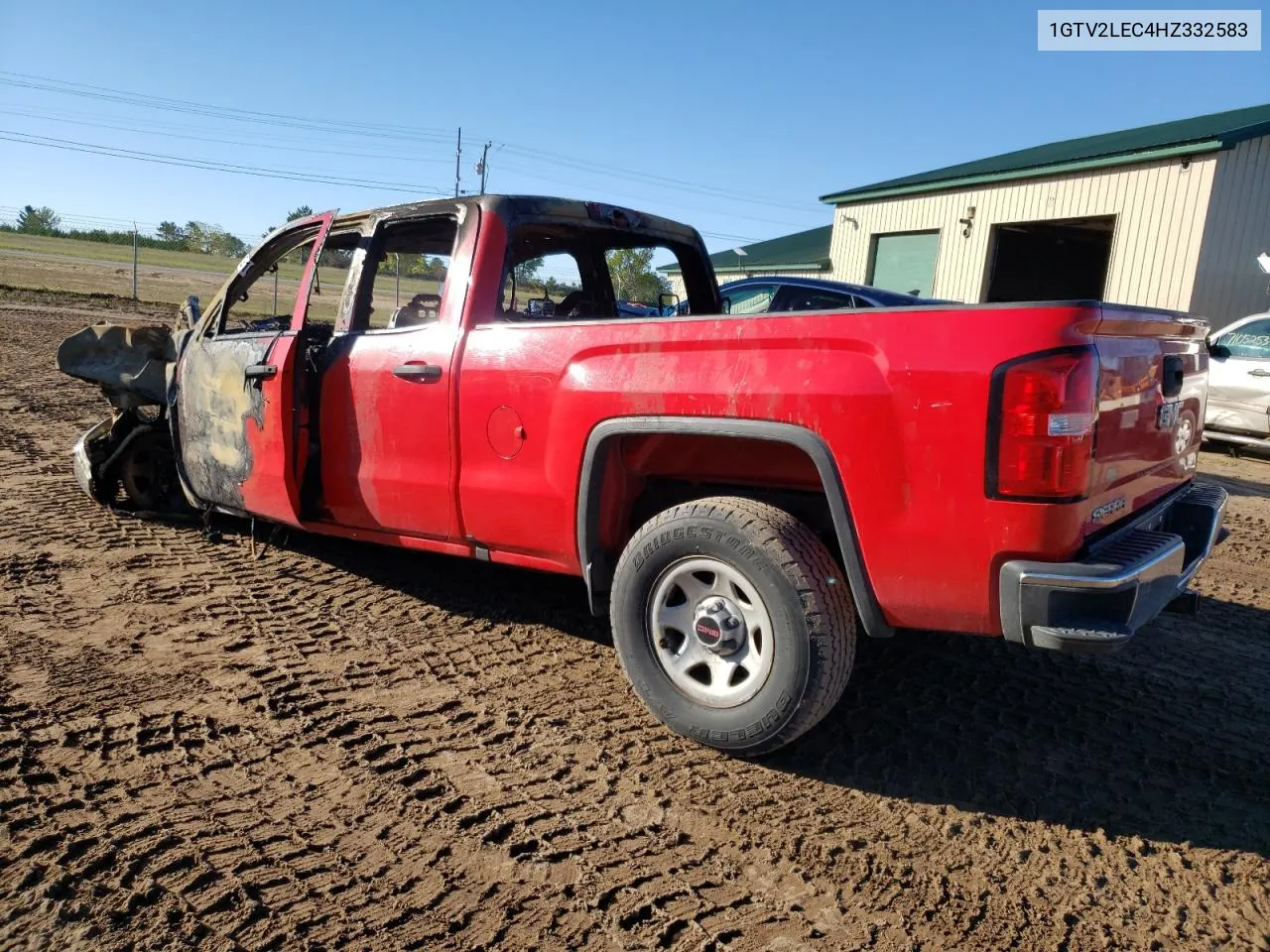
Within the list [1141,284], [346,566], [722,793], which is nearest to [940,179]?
[1141,284]

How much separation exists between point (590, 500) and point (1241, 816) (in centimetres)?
236

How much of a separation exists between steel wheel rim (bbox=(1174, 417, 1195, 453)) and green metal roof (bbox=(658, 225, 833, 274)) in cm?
1944

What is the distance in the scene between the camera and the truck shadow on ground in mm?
2752

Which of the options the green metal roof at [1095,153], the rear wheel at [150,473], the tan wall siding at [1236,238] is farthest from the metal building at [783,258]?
the rear wheel at [150,473]

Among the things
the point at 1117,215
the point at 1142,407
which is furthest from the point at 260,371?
the point at 1117,215

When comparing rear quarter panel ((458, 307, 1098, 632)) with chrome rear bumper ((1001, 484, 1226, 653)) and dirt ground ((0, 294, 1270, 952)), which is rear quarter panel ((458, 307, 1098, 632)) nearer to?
chrome rear bumper ((1001, 484, 1226, 653))

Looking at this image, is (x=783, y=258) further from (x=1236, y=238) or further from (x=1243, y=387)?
(x=1243, y=387)

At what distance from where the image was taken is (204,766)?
273cm

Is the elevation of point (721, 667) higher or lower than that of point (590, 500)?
lower

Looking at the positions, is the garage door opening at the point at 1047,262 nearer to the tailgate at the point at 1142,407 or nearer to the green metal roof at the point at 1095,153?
the green metal roof at the point at 1095,153

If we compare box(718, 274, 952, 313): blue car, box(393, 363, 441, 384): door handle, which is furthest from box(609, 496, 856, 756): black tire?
box(718, 274, 952, 313): blue car

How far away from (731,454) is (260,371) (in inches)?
94.4

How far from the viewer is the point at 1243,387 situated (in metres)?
9.73

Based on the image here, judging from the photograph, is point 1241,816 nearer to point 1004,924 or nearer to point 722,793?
point 1004,924
